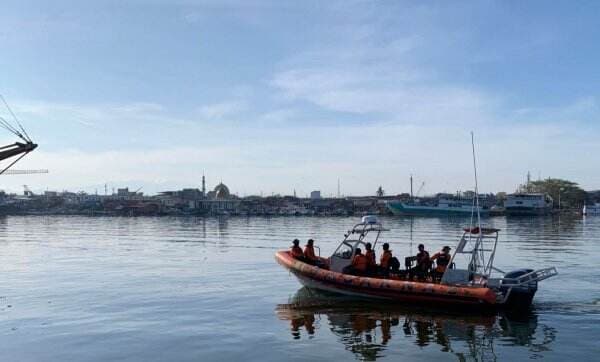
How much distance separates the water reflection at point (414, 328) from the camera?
14648mm

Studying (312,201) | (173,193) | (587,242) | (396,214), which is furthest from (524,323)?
(173,193)

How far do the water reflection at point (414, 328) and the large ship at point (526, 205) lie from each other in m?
102

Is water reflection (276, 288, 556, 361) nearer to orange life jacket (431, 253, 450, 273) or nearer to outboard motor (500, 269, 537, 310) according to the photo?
outboard motor (500, 269, 537, 310)

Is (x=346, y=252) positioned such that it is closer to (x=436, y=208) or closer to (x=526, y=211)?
(x=436, y=208)

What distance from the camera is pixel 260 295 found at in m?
21.9

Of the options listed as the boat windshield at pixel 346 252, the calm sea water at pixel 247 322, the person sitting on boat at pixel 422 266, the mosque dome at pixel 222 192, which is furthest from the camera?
the mosque dome at pixel 222 192

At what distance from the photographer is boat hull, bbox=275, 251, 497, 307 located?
698 inches

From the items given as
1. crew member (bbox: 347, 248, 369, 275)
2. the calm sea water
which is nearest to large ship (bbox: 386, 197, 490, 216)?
the calm sea water

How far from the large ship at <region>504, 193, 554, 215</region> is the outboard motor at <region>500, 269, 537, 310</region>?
10185cm

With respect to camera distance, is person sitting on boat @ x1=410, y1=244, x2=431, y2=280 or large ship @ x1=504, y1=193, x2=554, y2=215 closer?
person sitting on boat @ x1=410, y1=244, x2=431, y2=280

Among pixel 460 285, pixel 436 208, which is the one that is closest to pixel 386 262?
pixel 460 285

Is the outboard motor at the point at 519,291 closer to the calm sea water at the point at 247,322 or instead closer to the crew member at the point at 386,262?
the calm sea water at the point at 247,322

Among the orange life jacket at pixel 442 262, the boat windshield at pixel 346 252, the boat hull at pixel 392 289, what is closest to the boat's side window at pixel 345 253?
the boat windshield at pixel 346 252

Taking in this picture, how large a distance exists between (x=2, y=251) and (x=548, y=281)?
110 feet
